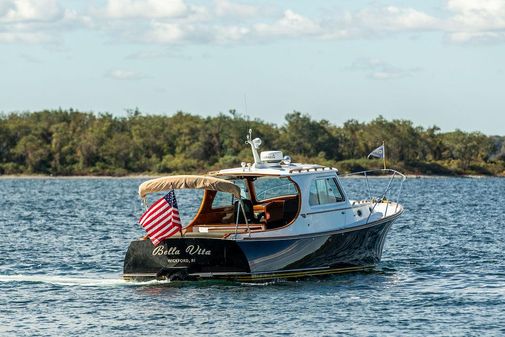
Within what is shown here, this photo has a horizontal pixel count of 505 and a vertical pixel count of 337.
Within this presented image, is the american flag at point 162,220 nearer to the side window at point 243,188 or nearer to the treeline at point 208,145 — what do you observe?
the side window at point 243,188

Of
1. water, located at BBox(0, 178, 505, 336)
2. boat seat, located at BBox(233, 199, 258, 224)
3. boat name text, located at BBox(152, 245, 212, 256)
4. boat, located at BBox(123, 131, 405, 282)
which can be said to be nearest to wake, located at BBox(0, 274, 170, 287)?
water, located at BBox(0, 178, 505, 336)

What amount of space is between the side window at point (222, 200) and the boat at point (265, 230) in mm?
26

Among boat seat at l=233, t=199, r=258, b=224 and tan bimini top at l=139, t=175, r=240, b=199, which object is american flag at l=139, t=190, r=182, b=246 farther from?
boat seat at l=233, t=199, r=258, b=224

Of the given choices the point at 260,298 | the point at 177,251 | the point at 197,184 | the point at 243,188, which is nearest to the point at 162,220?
the point at 177,251

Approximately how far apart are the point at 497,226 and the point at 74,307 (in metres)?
27.3

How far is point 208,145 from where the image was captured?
5586 inches

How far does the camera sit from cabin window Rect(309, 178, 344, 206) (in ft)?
98.7

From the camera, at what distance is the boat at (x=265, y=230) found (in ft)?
92.1

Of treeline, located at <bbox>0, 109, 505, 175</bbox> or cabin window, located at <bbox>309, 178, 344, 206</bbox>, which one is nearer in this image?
cabin window, located at <bbox>309, 178, 344, 206</bbox>

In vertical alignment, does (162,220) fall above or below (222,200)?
below

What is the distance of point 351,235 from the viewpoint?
3055 cm

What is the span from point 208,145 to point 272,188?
364 feet

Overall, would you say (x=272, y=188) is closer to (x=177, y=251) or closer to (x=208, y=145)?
(x=177, y=251)

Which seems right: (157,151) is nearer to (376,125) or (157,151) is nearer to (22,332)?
(376,125)
